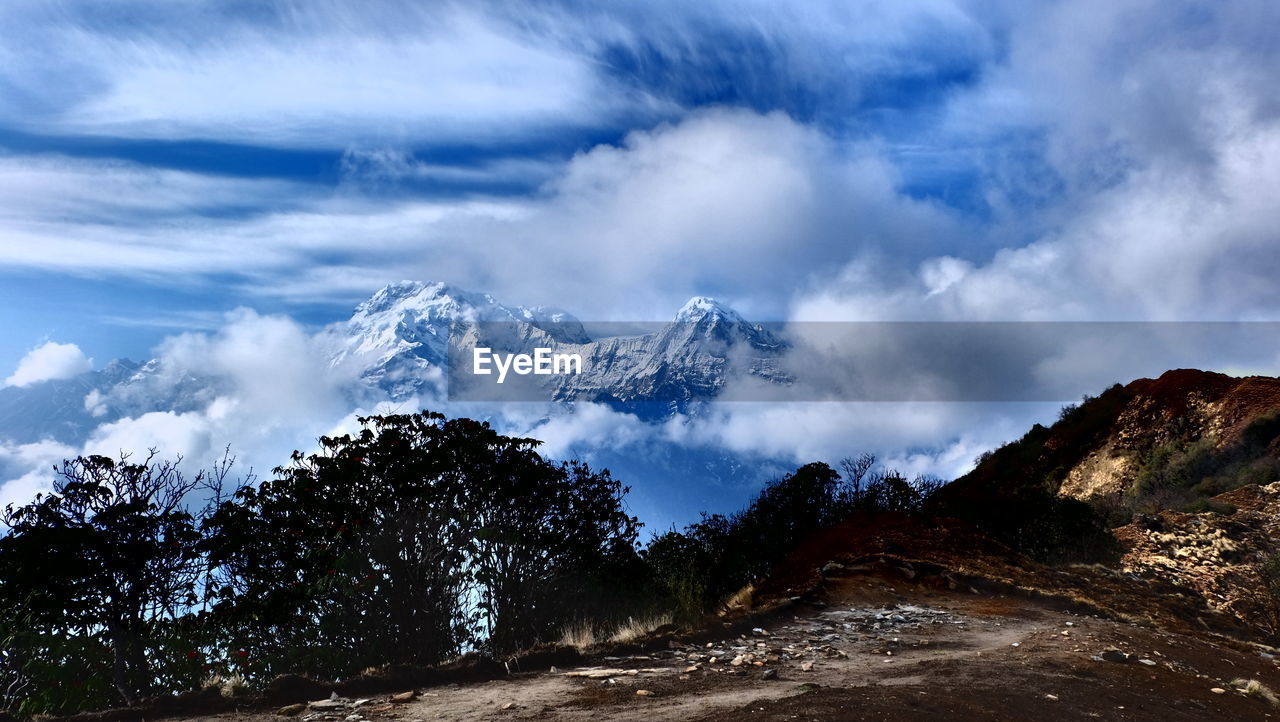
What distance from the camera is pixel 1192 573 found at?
22016mm

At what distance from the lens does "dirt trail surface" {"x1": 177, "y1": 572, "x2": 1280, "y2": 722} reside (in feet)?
26.9

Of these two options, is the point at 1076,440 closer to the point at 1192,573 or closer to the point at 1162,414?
the point at 1162,414

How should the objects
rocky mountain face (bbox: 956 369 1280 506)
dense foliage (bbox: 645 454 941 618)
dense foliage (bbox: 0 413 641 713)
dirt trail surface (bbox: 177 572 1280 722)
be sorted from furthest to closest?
rocky mountain face (bbox: 956 369 1280 506) < dense foliage (bbox: 645 454 941 618) < dense foliage (bbox: 0 413 641 713) < dirt trail surface (bbox: 177 572 1280 722)

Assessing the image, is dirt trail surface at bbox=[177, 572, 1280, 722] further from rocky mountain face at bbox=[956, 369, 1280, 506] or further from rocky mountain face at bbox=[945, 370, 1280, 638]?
rocky mountain face at bbox=[956, 369, 1280, 506]

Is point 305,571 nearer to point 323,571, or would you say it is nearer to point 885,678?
point 323,571

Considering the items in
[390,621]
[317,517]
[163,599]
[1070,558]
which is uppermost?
[317,517]

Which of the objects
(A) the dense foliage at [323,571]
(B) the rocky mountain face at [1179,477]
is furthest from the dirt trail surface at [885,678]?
(B) the rocky mountain face at [1179,477]

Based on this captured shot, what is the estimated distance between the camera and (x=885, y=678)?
966 centimetres

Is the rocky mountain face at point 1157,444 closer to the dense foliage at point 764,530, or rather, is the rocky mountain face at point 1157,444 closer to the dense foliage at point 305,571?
the dense foliage at point 764,530

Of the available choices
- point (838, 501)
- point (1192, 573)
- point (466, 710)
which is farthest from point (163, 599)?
point (1192, 573)

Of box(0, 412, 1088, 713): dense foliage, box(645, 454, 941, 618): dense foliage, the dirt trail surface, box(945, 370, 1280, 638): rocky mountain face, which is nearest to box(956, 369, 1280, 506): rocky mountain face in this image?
box(945, 370, 1280, 638): rocky mountain face

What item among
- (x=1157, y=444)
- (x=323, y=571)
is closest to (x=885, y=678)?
(x=323, y=571)

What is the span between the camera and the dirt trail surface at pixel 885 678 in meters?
8.19

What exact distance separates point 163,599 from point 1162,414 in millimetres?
52673
